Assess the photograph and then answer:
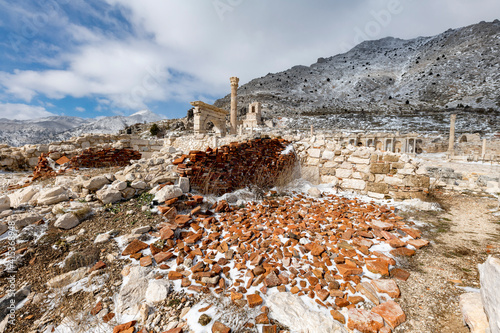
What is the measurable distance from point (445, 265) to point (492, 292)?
1.12 m

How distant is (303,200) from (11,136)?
69805 mm

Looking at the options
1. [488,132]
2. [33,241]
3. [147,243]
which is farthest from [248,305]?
[488,132]

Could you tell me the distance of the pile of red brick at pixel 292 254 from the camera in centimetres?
178

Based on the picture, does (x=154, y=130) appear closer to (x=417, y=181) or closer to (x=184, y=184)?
(x=184, y=184)

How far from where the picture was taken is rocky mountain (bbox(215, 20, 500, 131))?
131 feet

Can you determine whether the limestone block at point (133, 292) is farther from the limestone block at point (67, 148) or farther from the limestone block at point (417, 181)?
the limestone block at point (67, 148)

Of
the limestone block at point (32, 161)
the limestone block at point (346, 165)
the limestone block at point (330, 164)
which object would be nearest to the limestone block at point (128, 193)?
the limestone block at point (330, 164)

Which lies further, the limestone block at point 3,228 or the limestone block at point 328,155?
the limestone block at point 328,155

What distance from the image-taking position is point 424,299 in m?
1.76

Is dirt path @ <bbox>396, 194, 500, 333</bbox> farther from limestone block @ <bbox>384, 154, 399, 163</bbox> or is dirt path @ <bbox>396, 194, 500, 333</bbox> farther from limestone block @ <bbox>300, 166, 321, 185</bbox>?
limestone block @ <bbox>300, 166, 321, 185</bbox>

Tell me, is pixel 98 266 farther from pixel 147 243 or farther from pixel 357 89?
pixel 357 89

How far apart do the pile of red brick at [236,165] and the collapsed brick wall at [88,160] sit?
464 cm

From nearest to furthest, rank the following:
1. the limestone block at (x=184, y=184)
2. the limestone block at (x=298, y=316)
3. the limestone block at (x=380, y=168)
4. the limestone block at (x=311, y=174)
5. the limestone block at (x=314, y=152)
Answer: the limestone block at (x=298, y=316) < the limestone block at (x=184, y=184) < the limestone block at (x=380, y=168) < the limestone block at (x=311, y=174) < the limestone block at (x=314, y=152)

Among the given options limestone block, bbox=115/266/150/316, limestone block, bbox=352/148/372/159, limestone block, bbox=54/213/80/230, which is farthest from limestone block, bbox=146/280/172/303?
limestone block, bbox=352/148/372/159
